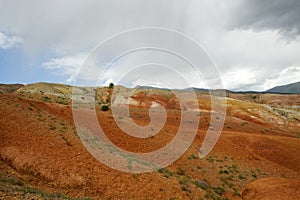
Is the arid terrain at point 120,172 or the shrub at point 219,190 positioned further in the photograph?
the shrub at point 219,190

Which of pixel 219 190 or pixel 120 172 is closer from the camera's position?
pixel 120 172

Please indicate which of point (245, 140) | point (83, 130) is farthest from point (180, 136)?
point (83, 130)

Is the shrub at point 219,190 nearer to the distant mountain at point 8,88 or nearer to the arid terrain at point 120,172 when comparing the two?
the arid terrain at point 120,172

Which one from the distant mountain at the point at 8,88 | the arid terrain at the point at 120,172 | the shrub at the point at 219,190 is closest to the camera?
the arid terrain at the point at 120,172

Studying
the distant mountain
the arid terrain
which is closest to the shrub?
the arid terrain

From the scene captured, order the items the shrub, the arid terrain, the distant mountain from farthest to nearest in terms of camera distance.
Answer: the distant mountain, the shrub, the arid terrain

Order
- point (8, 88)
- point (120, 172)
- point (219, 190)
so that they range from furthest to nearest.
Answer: point (8, 88), point (219, 190), point (120, 172)

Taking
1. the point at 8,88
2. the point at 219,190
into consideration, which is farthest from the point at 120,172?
the point at 8,88

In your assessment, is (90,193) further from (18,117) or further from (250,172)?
(250,172)

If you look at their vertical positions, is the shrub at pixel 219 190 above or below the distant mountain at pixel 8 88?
below

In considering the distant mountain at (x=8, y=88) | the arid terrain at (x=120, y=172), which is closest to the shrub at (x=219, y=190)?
the arid terrain at (x=120, y=172)

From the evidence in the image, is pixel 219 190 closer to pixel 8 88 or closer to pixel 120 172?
pixel 120 172

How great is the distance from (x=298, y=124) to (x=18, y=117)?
55.3m

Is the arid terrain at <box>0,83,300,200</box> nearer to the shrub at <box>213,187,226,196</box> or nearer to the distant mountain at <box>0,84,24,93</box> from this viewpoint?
the shrub at <box>213,187,226,196</box>
